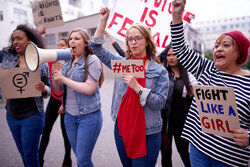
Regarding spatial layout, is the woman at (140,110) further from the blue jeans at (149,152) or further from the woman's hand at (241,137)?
the woman's hand at (241,137)

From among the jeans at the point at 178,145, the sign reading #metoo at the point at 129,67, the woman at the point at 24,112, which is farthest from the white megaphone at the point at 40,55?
the jeans at the point at 178,145

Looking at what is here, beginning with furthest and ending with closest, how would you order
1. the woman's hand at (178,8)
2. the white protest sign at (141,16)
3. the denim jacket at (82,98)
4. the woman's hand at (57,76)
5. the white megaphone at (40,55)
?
the white protest sign at (141,16)
the denim jacket at (82,98)
the woman's hand at (57,76)
the white megaphone at (40,55)
the woman's hand at (178,8)

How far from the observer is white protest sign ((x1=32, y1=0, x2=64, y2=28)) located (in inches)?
104

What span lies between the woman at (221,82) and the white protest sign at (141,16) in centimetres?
109

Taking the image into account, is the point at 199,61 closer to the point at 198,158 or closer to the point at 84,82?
the point at 198,158

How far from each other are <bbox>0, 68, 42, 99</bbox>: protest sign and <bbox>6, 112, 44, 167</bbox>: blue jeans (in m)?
0.30

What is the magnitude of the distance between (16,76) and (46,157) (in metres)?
1.87

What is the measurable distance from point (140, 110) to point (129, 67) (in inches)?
16.1

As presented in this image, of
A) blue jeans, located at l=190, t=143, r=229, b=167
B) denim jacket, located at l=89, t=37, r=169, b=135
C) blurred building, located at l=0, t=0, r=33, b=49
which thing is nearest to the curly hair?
denim jacket, located at l=89, t=37, r=169, b=135

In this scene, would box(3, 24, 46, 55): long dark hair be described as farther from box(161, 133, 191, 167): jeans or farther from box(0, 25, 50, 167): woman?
box(161, 133, 191, 167): jeans

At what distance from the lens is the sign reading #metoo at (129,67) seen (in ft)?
4.84

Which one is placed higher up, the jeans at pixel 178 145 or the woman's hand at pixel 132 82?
the woman's hand at pixel 132 82

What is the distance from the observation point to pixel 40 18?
9.13 feet

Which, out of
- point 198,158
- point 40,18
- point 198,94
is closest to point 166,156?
point 198,158
